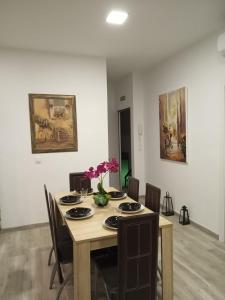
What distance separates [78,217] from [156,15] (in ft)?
7.80

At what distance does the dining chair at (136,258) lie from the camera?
159 cm

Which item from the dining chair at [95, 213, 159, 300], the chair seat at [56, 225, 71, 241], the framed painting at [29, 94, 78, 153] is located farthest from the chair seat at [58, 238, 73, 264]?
the framed painting at [29, 94, 78, 153]

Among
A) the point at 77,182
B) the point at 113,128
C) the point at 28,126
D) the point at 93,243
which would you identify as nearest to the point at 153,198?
the point at 93,243

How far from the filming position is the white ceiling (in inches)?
101

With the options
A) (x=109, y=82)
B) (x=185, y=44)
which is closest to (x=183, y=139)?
(x=185, y=44)

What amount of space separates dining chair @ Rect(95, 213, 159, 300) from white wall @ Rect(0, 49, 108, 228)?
8.56ft

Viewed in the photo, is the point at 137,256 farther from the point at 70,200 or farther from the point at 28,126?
the point at 28,126

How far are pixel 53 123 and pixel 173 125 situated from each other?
2.07m

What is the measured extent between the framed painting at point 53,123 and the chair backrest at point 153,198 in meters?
1.86

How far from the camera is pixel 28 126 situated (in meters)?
3.90

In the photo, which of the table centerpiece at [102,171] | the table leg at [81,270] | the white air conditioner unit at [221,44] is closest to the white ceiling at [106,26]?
the white air conditioner unit at [221,44]

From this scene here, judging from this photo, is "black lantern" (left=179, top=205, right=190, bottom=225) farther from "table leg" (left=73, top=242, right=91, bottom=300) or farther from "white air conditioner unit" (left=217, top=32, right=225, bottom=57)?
"table leg" (left=73, top=242, right=91, bottom=300)

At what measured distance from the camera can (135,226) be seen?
1.60 m

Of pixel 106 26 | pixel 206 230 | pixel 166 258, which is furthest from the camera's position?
pixel 206 230
